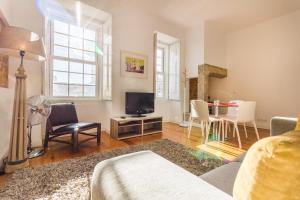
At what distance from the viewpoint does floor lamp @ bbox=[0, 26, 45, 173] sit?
164cm

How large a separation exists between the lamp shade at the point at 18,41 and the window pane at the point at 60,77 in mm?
1322

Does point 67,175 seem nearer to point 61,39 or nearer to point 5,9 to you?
point 5,9

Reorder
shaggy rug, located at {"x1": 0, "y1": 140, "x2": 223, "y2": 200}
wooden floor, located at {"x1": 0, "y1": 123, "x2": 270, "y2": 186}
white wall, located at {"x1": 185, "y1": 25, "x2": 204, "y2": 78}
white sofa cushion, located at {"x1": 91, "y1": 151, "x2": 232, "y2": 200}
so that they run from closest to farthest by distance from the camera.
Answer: white sofa cushion, located at {"x1": 91, "y1": 151, "x2": 232, "y2": 200}
shaggy rug, located at {"x1": 0, "y1": 140, "x2": 223, "y2": 200}
wooden floor, located at {"x1": 0, "y1": 123, "x2": 270, "y2": 186}
white wall, located at {"x1": 185, "y1": 25, "x2": 204, "y2": 78}

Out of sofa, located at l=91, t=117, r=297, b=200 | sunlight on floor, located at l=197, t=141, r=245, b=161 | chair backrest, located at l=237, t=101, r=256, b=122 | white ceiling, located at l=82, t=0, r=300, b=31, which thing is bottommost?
sunlight on floor, located at l=197, t=141, r=245, b=161

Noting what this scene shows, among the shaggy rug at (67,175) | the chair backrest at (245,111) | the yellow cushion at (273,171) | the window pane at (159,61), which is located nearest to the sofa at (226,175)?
the yellow cushion at (273,171)

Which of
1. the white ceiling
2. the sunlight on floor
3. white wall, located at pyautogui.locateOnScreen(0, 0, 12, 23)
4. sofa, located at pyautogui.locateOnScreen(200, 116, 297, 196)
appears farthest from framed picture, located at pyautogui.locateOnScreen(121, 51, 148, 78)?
sofa, located at pyautogui.locateOnScreen(200, 116, 297, 196)

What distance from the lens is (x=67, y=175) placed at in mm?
1562

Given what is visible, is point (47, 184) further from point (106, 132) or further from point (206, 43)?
point (206, 43)

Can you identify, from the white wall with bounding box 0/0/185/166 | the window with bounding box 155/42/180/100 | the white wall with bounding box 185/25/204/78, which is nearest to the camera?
the white wall with bounding box 0/0/185/166

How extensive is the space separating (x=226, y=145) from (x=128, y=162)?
8.16 ft

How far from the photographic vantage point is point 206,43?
4.28 meters

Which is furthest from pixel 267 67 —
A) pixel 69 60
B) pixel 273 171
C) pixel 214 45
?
pixel 69 60

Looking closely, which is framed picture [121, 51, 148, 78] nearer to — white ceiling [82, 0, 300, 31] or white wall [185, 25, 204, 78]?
white ceiling [82, 0, 300, 31]

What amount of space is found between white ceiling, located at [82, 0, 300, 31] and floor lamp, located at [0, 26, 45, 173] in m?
1.96
